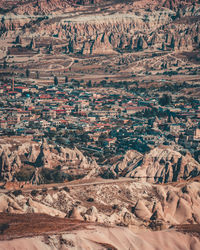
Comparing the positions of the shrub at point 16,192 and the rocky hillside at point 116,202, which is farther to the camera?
the shrub at point 16,192

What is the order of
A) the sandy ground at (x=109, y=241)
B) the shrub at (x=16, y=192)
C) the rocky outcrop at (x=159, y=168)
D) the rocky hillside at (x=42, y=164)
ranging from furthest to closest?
the rocky outcrop at (x=159, y=168) → the rocky hillside at (x=42, y=164) → the shrub at (x=16, y=192) → the sandy ground at (x=109, y=241)

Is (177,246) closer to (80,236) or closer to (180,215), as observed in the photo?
(80,236)

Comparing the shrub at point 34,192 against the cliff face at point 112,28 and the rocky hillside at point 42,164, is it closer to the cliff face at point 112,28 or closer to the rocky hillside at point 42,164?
the rocky hillside at point 42,164

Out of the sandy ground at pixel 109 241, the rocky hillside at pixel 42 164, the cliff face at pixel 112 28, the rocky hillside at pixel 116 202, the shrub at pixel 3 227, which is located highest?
the shrub at pixel 3 227

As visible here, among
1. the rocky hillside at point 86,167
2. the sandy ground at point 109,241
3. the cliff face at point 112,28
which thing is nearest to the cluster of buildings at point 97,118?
the rocky hillside at point 86,167

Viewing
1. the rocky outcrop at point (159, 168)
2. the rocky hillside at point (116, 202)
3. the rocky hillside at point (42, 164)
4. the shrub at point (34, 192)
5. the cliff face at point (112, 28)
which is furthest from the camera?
the cliff face at point (112, 28)

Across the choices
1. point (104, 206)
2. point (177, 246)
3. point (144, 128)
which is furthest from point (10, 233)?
point (144, 128)

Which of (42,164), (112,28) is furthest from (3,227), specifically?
(112,28)

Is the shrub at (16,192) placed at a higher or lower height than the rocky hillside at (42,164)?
higher

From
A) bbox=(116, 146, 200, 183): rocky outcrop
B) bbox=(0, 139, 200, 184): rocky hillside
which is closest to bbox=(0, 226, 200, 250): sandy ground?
bbox=(0, 139, 200, 184): rocky hillside

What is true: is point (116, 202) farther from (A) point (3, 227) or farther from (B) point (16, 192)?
(A) point (3, 227)

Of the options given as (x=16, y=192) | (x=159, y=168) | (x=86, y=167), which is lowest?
(x=86, y=167)
